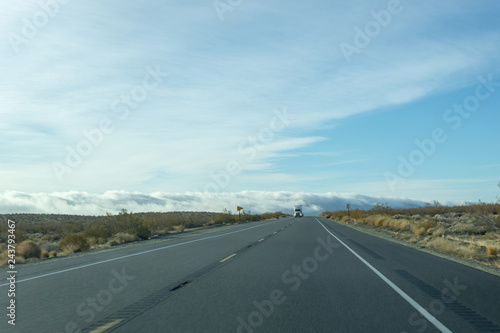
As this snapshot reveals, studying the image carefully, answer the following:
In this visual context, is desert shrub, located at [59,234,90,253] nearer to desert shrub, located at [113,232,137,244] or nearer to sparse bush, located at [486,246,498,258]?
desert shrub, located at [113,232,137,244]

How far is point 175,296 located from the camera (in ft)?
28.4

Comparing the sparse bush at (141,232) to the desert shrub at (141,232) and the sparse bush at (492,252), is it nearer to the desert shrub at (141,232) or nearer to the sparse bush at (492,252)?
the desert shrub at (141,232)

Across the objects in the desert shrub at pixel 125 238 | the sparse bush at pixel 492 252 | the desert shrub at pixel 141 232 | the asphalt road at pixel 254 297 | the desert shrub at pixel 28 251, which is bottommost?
the sparse bush at pixel 492 252

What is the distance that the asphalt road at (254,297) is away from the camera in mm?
6621

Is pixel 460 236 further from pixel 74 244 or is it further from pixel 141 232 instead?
pixel 74 244

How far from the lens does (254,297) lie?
8.56 m

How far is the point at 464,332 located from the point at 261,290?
404cm

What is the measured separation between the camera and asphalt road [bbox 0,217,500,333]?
6.62 metres

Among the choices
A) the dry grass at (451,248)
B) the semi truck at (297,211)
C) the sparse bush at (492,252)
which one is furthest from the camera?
the semi truck at (297,211)

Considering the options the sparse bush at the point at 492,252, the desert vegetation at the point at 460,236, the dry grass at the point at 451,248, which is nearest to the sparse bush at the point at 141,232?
the desert vegetation at the point at 460,236

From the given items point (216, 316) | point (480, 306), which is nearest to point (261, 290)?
point (216, 316)

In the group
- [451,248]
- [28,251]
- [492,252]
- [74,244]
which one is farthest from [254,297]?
[74,244]

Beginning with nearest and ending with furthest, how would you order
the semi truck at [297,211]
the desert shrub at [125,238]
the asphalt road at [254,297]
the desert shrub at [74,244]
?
the asphalt road at [254,297] → the desert shrub at [74,244] → the desert shrub at [125,238] → the semi truck at [297,211]

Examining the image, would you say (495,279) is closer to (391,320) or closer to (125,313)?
(391,320)
